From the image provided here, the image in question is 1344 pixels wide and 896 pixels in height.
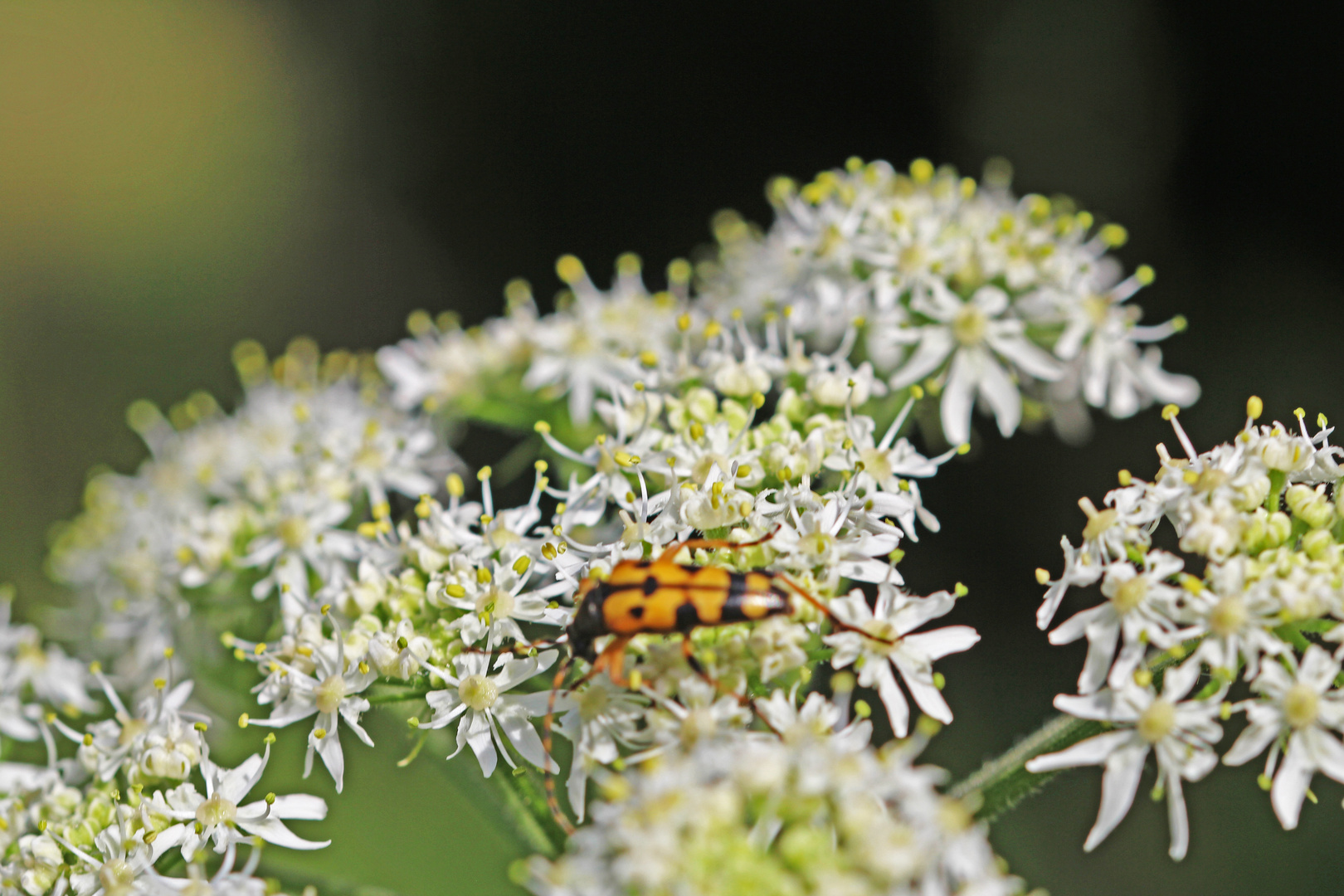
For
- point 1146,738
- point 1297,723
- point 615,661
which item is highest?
point 615,661

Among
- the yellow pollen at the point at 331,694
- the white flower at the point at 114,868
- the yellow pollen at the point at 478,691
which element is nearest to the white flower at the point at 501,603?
the yellow pollen at the point at 478,691

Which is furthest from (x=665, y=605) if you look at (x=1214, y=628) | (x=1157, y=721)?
(x=1214, y=628)

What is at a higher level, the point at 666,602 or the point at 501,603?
the point at 501,603

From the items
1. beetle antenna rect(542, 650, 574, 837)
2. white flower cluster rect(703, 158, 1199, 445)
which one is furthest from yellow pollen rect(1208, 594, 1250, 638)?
beetle antenna rect(542, 650, 574, 837)

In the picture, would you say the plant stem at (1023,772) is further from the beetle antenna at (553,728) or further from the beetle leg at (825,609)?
the beetle antenna at (553,728)

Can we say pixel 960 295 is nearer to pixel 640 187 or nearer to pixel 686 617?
pixel 686 617

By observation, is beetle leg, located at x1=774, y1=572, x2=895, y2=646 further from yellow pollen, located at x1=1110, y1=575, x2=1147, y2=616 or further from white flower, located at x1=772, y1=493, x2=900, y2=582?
yellow pollen, located at x1=1110, y1=575, x2=1147, y2=616
